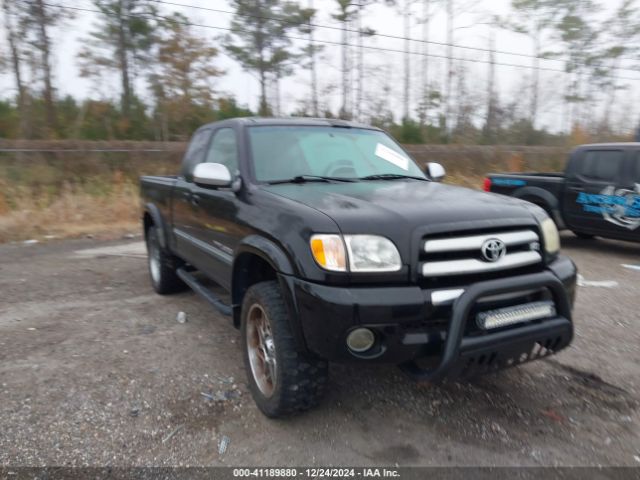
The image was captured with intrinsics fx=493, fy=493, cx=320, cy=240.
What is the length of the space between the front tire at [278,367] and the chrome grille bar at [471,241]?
86 centimetres

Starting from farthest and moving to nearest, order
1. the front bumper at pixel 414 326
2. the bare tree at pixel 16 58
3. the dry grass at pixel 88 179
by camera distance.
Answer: the bare tree at pixel 16 58 → the dry grass at pixel 88 179 → the front bumper at pixel 414 326

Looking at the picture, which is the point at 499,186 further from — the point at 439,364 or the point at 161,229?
the point at 439,364

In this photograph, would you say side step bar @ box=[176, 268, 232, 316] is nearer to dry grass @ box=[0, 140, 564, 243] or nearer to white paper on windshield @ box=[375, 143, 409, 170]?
white paper on windshield @ box=[375, 143, 409, 170]

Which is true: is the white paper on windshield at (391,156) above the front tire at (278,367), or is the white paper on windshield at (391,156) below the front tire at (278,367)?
above

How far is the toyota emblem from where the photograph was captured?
2.53 meters

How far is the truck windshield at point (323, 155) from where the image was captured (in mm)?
3475

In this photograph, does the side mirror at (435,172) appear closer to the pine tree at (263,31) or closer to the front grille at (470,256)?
the front grille at (470,256)

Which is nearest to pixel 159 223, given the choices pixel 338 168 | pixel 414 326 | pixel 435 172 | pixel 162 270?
pixel 162 270

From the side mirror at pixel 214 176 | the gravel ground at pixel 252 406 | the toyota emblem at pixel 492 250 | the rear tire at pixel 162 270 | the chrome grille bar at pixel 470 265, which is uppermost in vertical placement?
the side mirror at pixel 214 176

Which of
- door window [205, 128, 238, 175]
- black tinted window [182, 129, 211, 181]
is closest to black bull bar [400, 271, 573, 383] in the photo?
door window [205, 128, 238, 175]

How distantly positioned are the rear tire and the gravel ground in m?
0.70

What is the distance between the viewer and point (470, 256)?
254 centimetres

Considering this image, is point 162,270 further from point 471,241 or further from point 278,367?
point 471,241

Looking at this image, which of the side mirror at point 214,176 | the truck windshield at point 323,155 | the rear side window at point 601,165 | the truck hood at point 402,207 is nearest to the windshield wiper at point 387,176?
the truck windshield at point 323,155
